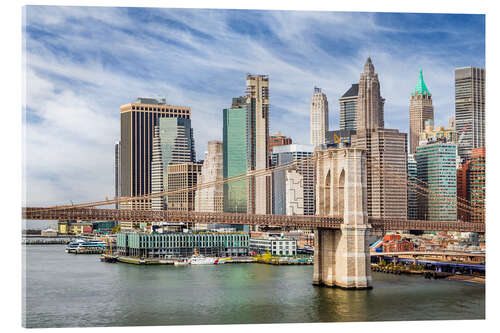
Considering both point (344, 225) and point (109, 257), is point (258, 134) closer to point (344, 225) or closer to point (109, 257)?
point (109, 257)

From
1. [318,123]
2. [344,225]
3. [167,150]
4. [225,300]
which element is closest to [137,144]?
[167,150]

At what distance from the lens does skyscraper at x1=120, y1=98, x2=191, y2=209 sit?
8925cm

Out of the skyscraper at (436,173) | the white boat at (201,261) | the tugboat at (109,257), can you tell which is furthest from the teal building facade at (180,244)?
the skyscraper at (436,173)

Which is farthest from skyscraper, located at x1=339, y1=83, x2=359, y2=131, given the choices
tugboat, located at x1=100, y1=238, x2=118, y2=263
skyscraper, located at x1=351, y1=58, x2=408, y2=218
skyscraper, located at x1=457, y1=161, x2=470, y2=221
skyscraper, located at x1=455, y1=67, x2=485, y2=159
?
tugboat, located at x1=100, y1=238, x2=118, y2=263

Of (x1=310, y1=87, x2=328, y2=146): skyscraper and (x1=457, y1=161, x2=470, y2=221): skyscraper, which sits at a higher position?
(x1=310, y1=87, x2=328, y2=146): skyscraper

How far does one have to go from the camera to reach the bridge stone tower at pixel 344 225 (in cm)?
2933

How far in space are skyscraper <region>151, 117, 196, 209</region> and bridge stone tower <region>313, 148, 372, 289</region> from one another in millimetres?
62706

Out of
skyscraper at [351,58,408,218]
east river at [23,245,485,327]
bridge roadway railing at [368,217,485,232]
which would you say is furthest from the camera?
skyscraper at [351,58,408,218]

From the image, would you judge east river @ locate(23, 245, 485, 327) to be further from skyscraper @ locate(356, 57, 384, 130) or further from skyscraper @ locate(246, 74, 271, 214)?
skyscraper @ locate(356, 57, 384, 130)

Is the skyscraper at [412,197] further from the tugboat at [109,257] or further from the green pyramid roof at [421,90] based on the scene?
the tugboat at [109,257]

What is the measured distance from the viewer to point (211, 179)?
92.1 meters

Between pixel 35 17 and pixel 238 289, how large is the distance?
1390 cm

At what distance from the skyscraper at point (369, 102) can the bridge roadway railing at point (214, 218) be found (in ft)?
224
